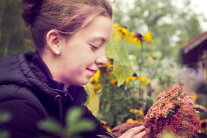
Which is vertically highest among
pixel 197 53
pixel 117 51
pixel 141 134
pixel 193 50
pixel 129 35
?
pixel 193 50

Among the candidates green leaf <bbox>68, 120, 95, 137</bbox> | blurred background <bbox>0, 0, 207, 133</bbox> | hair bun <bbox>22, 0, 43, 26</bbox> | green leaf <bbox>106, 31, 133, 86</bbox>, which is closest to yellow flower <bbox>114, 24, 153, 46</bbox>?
blurred background <bbox>0, 0, 207, 133</bbox>

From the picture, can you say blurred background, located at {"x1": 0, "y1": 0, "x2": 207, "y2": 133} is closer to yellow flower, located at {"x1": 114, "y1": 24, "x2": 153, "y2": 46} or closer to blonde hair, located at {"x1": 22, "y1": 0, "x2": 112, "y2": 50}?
yellow flower, located at {"x1": 114, "y1": 24, "x2": 153, "y2": 46}

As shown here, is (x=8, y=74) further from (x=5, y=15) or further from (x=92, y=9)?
(x=5, y=15)

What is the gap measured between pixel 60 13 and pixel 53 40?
0.43 ft

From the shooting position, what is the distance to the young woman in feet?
4.13

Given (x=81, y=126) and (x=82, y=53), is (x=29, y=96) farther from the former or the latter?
(x=81, y=126)

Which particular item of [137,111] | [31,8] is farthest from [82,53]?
[137,111]

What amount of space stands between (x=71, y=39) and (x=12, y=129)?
0.56 metres

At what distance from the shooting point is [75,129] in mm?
417

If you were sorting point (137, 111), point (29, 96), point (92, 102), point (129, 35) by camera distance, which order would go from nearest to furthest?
point (29, 96), point (92, 102), point (137, 111), point (129, 35)

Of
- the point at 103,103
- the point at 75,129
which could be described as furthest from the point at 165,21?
the point at 75,129

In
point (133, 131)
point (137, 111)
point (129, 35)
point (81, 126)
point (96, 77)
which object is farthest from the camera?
point (129, 35)

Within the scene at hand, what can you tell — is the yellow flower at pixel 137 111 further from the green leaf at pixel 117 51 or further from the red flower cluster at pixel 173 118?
the red flower cluster at pixel 173 118

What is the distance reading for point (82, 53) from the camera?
136 centimetres
